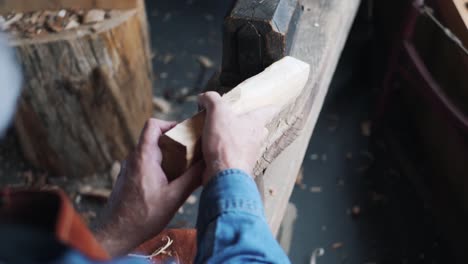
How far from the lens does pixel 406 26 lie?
211 cm

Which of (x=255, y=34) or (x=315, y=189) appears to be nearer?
(x=255, y=34)

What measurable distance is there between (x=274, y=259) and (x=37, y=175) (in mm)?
1988

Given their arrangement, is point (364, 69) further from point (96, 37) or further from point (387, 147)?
point (96, 37)

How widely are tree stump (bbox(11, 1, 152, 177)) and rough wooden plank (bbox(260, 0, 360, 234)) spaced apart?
816mm

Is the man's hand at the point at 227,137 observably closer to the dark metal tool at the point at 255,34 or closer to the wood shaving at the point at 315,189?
→ the dark metal tool at the point at 255,34

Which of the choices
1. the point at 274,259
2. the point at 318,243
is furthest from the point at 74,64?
the point at 274,259

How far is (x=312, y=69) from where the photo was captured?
144 centimetres

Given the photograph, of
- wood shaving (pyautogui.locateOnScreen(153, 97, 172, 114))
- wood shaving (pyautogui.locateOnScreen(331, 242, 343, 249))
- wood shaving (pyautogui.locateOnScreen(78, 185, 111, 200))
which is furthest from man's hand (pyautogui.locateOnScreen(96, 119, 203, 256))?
wood shaving (pyautogui.locateOnScreen(153, 97, 172, 114))

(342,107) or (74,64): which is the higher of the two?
(74,64)

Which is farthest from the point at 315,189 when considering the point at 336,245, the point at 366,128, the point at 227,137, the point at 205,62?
the point at 227,137

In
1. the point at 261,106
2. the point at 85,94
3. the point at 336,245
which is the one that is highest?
the point at 261,106

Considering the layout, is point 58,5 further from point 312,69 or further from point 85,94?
point 312,69

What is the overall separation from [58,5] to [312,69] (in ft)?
3.82

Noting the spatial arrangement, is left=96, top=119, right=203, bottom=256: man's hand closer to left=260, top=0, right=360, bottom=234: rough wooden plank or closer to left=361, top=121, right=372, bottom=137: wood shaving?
left=260, top=0, right=360, bottom=234: rough wooden plank
